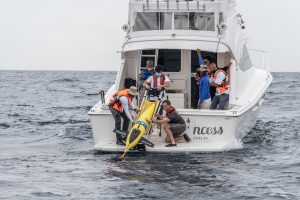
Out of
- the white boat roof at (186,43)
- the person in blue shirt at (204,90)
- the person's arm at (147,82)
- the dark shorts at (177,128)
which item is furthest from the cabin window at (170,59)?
the dark shorts at (177,128)

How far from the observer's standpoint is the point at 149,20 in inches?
647

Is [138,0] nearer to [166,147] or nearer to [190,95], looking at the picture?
[190,95]

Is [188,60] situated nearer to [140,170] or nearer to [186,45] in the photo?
[186,45]

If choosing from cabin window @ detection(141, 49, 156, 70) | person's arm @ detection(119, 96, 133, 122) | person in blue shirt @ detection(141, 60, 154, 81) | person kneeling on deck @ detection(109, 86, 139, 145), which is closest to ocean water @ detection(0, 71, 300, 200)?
person kneeling on deck @ detection(109, 86, 139, 145)

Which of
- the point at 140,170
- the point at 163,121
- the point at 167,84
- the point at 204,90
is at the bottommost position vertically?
the point at 140,170

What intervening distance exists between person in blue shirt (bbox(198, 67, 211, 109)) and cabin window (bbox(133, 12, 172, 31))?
156cm

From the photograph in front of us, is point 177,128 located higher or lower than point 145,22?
lower

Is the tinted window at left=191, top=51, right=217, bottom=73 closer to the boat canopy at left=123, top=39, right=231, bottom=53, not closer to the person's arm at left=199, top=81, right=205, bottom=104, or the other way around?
the boat canopy at left=123, top=39, right=231, bottom=53

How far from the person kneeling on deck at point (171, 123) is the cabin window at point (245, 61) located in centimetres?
365

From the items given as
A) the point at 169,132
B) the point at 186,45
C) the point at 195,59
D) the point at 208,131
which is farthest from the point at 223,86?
the point at 169,132

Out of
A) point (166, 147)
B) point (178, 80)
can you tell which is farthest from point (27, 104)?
point (166, 147)

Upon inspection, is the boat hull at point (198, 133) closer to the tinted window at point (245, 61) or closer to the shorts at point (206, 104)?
the shorts at point (206, 104)

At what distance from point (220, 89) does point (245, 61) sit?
11.7 feet

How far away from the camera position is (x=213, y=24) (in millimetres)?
16234
